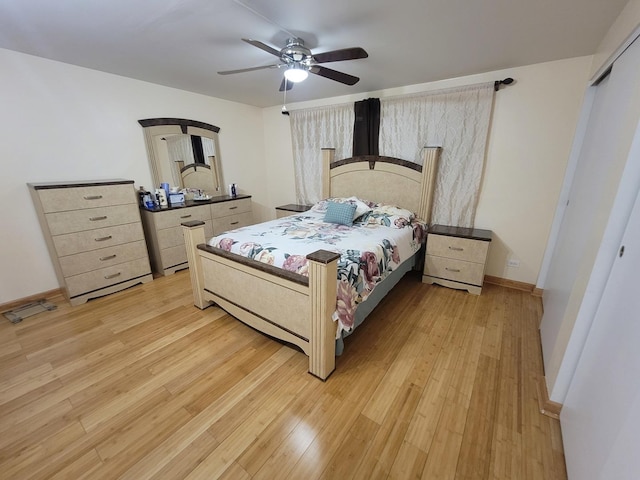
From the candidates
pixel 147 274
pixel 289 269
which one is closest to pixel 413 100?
pixel 289 269

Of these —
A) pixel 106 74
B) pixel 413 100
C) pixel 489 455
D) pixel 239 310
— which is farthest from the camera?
pixel 413 100

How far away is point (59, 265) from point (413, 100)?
413 centimetres

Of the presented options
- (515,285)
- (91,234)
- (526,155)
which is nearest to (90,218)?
(91,234)

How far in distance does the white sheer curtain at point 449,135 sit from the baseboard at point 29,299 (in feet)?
13.7

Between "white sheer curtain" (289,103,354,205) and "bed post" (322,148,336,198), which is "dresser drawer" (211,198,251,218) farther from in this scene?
"bed post" (322,148,336,198)

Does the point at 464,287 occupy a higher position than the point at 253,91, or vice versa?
the point at 253,91

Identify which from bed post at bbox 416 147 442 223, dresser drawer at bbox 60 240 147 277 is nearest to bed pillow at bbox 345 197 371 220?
bed post at bbox 416 147 442 223

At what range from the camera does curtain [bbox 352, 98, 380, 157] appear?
3.31 metres

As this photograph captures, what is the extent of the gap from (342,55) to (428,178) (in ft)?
5.89

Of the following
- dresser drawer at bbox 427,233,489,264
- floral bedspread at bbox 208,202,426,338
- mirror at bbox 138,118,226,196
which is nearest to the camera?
floral bedspread at bbox 208,202,426,338

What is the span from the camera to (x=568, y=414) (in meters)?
1.33

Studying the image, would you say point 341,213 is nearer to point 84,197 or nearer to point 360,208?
point 360,208

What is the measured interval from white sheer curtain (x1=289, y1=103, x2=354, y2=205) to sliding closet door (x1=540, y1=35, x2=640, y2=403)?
2517 mm

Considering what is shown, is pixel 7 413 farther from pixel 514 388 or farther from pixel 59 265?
pixel 514 388
